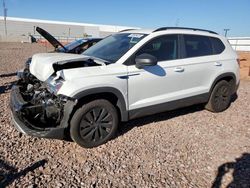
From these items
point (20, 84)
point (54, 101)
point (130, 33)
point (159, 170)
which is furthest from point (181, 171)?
point (20, 84)

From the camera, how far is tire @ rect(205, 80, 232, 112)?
18.3 ft

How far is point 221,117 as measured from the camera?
220 inches

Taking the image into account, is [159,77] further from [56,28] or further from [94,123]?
[56,28]

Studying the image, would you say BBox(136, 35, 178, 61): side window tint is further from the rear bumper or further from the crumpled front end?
the rear bumper

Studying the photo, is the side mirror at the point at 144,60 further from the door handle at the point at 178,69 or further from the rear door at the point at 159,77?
the door handle at the point at 178,69

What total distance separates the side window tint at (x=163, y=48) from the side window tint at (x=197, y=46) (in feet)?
1.04

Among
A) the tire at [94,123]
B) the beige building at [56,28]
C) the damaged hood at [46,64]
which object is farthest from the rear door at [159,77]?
the beige building at [56,28]

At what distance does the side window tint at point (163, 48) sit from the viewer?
4441 mm

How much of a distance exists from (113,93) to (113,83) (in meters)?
0.16

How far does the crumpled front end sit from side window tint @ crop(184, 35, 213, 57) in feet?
8.69

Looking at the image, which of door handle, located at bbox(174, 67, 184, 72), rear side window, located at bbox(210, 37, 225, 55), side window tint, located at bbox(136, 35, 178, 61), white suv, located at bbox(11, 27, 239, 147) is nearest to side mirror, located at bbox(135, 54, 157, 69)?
white suv, located at bbox(11, 27, 239, 147)

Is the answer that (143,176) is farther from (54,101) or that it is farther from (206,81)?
(206,81)

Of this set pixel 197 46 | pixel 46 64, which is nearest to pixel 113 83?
pixel 46 64

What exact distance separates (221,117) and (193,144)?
5.52ft
